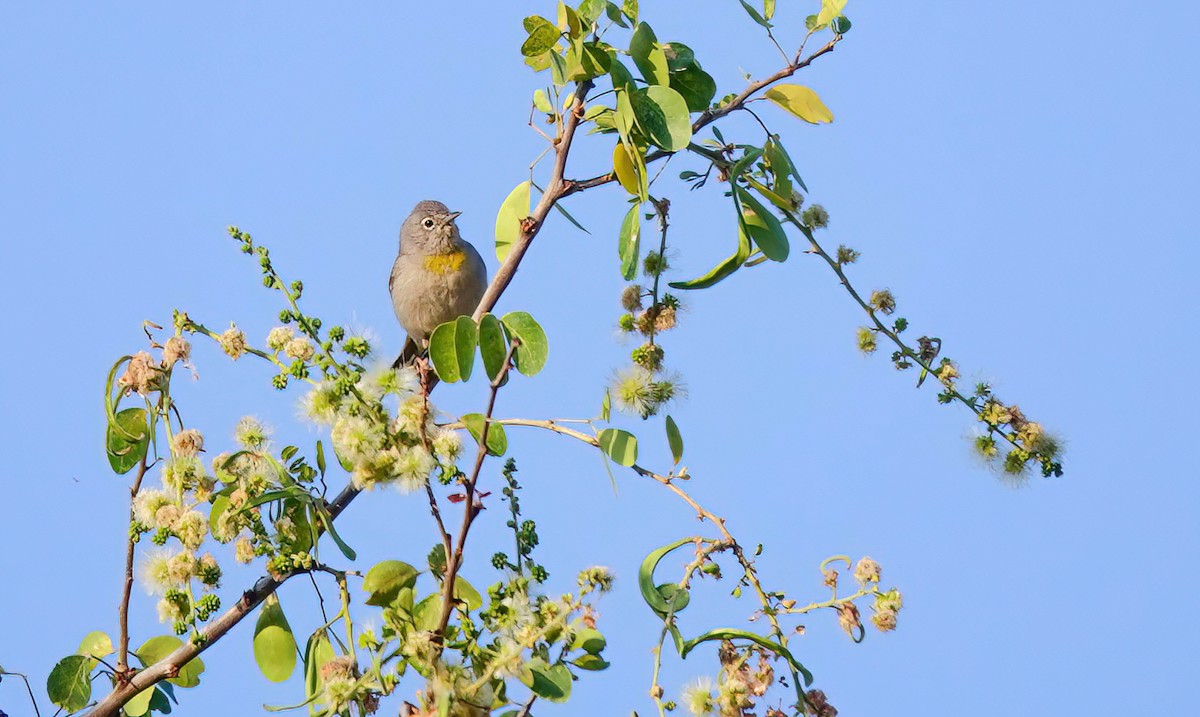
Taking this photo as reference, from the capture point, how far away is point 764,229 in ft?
11.0

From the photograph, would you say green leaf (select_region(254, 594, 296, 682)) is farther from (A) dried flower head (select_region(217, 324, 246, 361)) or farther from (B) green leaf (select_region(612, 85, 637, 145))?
(B) green leaf (select_region(612, 85, 637, 145))

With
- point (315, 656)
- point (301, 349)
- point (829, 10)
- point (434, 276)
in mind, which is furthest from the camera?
point (434, 276)

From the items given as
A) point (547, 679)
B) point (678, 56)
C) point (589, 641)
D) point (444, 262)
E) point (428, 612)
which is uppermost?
point (444, 262)

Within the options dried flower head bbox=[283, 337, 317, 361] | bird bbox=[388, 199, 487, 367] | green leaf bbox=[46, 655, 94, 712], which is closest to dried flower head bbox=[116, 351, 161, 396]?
dried flower head bbox=[283, 337, 317, 361]

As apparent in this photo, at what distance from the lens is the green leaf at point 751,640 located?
2.76m

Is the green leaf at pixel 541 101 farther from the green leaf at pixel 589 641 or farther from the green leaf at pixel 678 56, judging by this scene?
the green leaf at pixel 589 641

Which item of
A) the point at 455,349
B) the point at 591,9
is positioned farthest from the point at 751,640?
the point at 591,9

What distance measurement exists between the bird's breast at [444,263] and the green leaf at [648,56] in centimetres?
436

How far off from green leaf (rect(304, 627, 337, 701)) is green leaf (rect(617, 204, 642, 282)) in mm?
1180

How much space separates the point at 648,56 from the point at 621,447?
3.47ft

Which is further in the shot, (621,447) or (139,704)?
(139,704)

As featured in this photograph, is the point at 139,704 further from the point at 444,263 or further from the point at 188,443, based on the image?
the point at 444,263

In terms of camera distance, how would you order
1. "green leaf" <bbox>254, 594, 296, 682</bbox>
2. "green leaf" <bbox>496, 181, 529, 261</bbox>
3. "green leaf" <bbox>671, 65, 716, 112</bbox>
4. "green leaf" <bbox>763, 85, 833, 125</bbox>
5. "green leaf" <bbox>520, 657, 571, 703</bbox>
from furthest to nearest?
1. "green leaf" <bbox>496, 181, 529, 261</bbox>
2. "green leaf" <bbox>763, 85, 833, 125</bbox>
3. "green leaf" <bbox>671, 65, 716, 112</bbox>
4. "green leaf" <bbox>254, 594, 296, 682</bbox>
5. "green leaf" <bbox>520, 657, 571, 703</bbox>

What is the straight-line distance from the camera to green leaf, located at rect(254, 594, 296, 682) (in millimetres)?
3314
